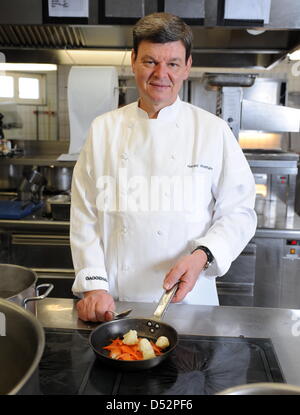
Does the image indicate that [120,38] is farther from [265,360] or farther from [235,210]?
[265,360]

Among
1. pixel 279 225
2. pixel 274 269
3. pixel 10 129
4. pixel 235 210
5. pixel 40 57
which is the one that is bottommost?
pixel 274 269

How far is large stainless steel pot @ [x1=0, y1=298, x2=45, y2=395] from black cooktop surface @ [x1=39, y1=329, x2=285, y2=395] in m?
0.19

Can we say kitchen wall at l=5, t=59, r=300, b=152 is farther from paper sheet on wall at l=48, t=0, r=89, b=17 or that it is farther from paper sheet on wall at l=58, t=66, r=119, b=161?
paper sheet on wall at l=48, t=0, r=89, b=17

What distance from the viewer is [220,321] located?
1.25 meters

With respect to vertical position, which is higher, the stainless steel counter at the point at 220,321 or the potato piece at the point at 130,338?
the potato piece at the point at 130,338

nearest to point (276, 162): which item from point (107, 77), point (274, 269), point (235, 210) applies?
point (274, 269)

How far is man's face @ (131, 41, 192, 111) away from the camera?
1.41 meters

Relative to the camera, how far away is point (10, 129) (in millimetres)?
5266

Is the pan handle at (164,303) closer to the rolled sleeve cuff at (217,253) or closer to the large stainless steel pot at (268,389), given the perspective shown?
the rolled sleeve cuff at (217,253)

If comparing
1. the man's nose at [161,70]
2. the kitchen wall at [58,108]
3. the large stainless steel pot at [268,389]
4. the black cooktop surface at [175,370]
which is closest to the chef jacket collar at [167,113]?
the man's nose at [161,70]

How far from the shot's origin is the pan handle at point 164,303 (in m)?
1.11

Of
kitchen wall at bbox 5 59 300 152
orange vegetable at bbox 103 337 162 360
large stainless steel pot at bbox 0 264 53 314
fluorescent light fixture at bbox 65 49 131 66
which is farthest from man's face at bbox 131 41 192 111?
kitchen wall at bbox 5 59 300 152

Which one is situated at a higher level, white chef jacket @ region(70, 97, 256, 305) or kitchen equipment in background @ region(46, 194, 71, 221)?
white chef jacket @ region(70, 97, 256, 305)
